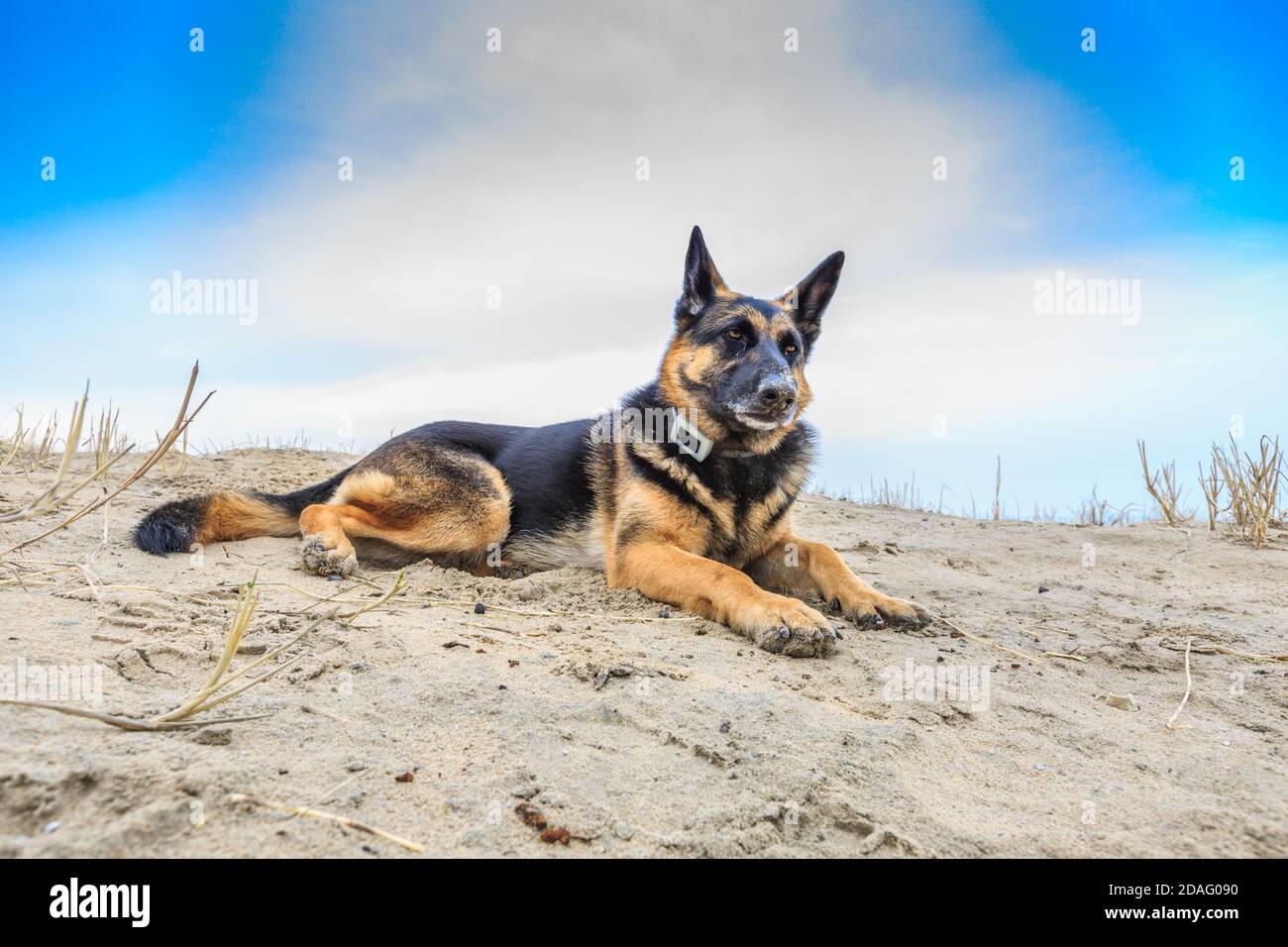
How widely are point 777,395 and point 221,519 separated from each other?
3763 millimetres

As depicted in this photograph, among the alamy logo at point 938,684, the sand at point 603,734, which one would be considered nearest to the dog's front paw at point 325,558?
the sand at point 603,734

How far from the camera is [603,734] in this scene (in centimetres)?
241

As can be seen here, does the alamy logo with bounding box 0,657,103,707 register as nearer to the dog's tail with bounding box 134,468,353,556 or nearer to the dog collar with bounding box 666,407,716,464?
the dog's tail with bounding box 134,468,353,556

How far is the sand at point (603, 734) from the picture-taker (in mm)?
1813

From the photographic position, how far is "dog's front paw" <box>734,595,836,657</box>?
3529 millimetres

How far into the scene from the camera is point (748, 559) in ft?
16.6

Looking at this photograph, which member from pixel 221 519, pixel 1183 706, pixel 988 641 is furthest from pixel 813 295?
pixel 221 519

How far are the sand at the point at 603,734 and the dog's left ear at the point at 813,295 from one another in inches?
85.8
